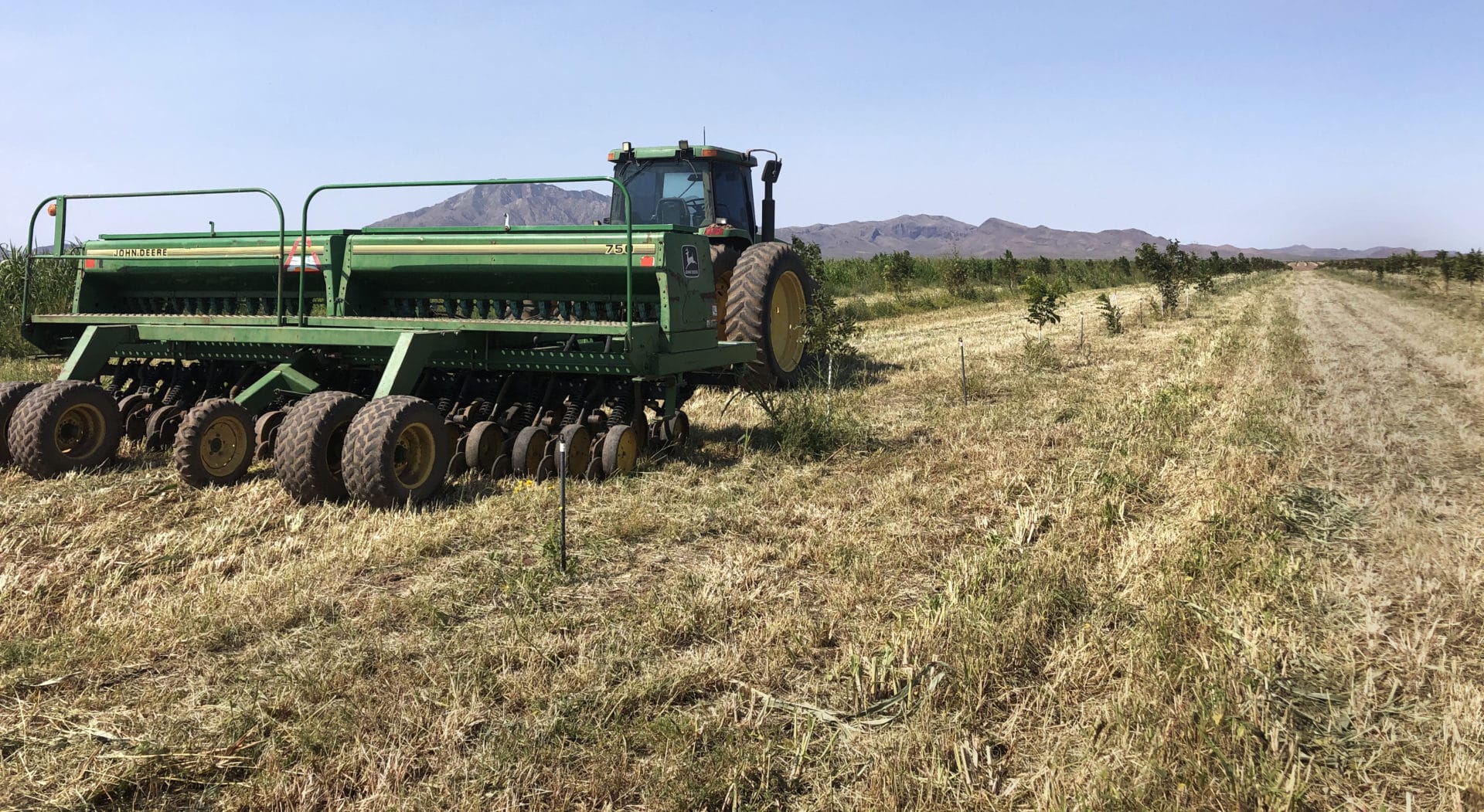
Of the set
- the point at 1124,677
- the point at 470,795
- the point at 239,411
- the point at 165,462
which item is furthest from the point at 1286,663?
the point at 165,462

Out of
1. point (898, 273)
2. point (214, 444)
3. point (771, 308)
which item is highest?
point (898, 273)

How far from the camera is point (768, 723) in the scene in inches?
117

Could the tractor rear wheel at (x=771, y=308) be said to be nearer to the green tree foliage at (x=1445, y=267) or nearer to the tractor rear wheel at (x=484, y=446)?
the tractor rear wheel at (x=484, y=446)

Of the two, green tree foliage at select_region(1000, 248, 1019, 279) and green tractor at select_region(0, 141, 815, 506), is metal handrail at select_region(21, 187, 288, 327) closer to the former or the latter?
green tractor at select_region(0, 141, 815, 506)

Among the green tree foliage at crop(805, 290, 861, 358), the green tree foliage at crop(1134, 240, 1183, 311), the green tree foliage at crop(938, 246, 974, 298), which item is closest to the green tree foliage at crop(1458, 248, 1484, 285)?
the green tree foliage at crop(938, 246, 974, 298)

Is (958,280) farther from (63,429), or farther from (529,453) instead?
(63,429)

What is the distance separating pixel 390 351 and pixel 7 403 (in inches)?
85.9

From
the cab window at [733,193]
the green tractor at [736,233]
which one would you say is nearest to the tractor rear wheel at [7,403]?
the green tractor at [736,233]

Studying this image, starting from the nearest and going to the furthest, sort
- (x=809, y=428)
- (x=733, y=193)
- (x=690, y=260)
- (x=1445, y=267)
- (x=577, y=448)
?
(x=577, y=448), (x=690, y=260), (x=809, y=428), (x=733, y=193), (x=1445, y=267)

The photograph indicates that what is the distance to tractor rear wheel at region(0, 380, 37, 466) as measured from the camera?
5980 millimetres

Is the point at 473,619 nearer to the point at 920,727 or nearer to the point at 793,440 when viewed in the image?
the point at 920,727

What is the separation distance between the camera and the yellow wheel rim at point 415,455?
213 inches

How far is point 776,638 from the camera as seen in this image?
3.60 meters

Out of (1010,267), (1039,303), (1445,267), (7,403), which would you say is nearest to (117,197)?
(7,403)
